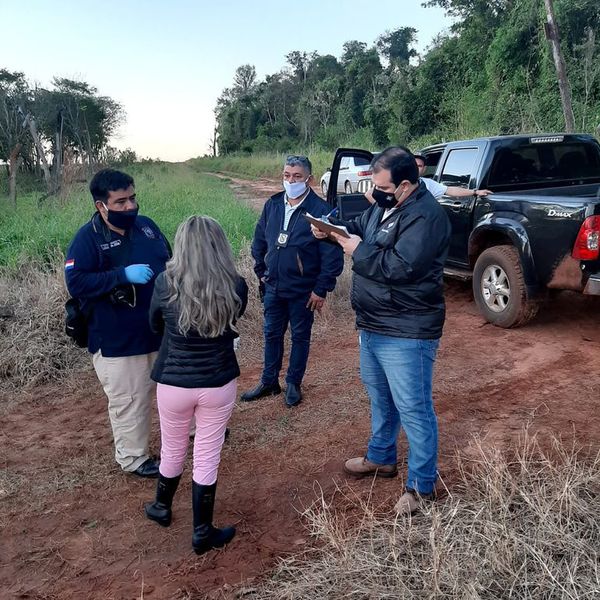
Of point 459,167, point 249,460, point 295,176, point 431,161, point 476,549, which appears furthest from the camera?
point 431,161

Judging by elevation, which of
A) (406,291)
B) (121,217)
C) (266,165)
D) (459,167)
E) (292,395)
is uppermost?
(266,165)

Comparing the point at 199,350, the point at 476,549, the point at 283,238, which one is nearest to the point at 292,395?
the point at 283,238

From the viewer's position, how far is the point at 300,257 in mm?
4309

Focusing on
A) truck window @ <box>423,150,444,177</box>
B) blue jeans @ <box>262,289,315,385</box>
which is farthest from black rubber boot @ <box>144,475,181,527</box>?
truck window @ <box>423,150,444,177</box>

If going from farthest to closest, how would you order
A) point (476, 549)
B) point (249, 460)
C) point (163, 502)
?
1. point (249, 460)
2. point (163, 502)
3. point (476, 549)

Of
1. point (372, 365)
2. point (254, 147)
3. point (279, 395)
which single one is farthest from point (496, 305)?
point (254, 147)

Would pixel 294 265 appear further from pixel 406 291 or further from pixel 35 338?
pixel 35 338

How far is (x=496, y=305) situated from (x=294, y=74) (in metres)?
57.5

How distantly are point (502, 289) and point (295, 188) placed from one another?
8.70 ft

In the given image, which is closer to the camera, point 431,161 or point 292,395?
point 292,395

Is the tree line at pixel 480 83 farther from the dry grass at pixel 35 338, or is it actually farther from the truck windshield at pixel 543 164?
the dry grass at pixel 35 338

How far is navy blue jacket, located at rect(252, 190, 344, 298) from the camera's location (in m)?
4.29

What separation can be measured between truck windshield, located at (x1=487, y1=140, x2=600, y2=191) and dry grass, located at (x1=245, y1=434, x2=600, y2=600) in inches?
153

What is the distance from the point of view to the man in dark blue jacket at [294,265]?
4289mm
